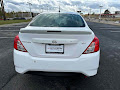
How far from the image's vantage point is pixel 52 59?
209cm

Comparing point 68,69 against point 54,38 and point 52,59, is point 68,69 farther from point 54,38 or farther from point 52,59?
point 54,38

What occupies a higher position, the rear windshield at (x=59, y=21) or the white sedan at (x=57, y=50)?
the rear windshield at (x=59, y=21)

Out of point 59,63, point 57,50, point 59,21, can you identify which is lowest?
point 59,63

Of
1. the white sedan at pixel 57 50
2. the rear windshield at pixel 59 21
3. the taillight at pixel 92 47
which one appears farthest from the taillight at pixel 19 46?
the taillight at pixel 92 47

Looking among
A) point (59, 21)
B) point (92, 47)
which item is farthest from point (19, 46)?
point (92, 47)

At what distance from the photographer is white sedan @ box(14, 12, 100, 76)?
201cm

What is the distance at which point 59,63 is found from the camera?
2072 mm

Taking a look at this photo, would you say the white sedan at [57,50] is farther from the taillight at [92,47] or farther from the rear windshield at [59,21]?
the rear windshield at [59,21]

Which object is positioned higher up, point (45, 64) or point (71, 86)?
point (45, 64)

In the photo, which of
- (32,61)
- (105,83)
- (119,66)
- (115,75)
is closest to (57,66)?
(32,61)

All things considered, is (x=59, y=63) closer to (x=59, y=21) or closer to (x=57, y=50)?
(x=57, y=50)

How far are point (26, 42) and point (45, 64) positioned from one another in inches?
20.8

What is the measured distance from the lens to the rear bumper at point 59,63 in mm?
2077

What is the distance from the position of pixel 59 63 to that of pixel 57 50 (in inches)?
9.3
